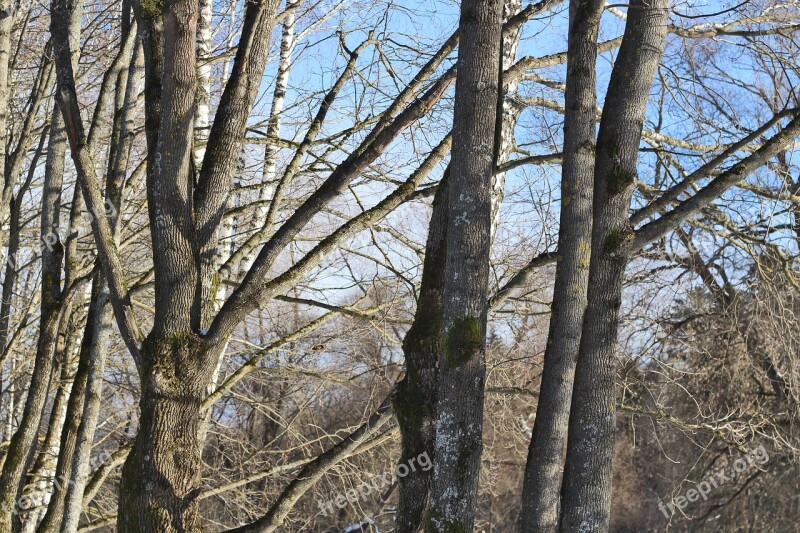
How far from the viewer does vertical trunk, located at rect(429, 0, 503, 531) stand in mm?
3023

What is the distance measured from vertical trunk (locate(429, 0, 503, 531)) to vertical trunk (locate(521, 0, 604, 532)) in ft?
1.37

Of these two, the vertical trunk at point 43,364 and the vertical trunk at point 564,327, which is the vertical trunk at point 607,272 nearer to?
the vertical trunk at point 564,327

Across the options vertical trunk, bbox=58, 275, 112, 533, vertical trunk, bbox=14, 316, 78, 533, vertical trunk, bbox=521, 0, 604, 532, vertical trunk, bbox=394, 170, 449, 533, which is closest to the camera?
vertical trunk, bbox=521, 0, 604, 532

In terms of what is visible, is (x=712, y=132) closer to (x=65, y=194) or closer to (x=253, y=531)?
(x=253, y=531)

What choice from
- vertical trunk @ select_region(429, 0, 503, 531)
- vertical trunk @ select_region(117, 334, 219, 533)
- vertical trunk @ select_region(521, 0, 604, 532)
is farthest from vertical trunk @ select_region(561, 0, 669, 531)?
vertical trunk @ select_region(117, 334, 219, 533)

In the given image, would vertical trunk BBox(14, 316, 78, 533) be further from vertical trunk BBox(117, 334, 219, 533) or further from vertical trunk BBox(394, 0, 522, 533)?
vertical trunk BBox(394, 0, 522, 533)

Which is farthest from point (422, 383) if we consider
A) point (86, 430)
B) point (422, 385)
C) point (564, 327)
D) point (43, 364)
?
point (43, 364)

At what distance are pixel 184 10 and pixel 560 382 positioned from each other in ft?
7.38

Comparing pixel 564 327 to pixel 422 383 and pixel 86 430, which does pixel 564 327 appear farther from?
pixel 86 430

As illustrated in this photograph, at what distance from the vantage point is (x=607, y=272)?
11.8 feet

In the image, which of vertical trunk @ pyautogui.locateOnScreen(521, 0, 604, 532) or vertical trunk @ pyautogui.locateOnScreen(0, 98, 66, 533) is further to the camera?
vertical trunk @ pyautogui.locateOnScreen(0, 98, 66, 533)

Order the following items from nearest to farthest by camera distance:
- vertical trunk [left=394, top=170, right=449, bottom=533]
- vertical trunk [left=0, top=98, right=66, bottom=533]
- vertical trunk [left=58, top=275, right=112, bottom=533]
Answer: vertical trunk [left=394, top=170, right=449, bottom=533], vertical trunk [left=58, top=275, right=112, bottom=533], vertical trunk [left=0, top=98, right=66, bottom=533]

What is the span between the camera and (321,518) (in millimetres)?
15352

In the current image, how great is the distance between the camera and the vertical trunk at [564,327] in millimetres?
3354
